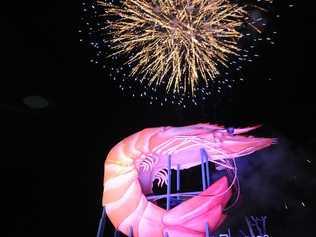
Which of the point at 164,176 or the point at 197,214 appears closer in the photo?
the point at 197,214

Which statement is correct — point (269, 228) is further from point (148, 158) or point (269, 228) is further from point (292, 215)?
point (148, 158)

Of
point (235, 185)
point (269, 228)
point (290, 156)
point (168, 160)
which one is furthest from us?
point (290, 156)

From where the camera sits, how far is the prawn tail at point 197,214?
20.0 feet

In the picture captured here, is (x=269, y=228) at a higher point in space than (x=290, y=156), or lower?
lower

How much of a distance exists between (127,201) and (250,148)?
231 centimetres

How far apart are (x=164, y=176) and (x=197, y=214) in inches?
60.1

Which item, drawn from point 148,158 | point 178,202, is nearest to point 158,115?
point 148,158

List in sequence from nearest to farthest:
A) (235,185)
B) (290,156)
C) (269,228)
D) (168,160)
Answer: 1. (235,185)
2. (168,160)
3. (269,228)
4. (290,156)

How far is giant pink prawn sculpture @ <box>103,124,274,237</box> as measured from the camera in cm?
615

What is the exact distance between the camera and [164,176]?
7.51 m

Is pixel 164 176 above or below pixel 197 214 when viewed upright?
above

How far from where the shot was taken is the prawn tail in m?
6.09

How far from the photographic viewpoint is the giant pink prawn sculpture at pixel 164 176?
6152 mm

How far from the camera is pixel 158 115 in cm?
969
